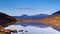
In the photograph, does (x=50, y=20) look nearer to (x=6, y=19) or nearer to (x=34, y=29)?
(x=34, y=29)

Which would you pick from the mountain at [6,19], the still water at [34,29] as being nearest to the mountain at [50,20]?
the still water at [34,29]

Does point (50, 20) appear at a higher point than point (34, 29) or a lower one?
higher

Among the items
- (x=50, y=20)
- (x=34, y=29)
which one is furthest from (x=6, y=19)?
(x=50, y=20)

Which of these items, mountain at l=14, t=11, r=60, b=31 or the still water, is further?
mountain at l=14, t=11, r=60, b=31

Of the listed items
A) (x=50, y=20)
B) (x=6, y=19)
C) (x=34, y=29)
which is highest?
(x=6, y=19)

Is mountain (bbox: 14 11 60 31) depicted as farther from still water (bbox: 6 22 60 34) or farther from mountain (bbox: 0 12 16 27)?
mountain (bbox: 0 12 16 27)

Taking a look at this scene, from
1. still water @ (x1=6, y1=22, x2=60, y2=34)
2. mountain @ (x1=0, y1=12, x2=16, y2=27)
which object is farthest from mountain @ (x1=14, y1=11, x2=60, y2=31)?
mountain @ (x1=0, y1=12, x2=16, y2=27)

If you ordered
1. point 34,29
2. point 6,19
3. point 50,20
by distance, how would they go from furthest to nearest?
point 50,20 → point 6,19 → point 34,29

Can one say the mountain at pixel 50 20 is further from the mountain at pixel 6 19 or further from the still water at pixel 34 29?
the mountain at pixel 6 19

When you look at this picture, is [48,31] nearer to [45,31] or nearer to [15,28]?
[45,31]

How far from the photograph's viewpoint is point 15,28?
599 cm

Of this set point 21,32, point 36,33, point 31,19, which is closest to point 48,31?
point 36,33

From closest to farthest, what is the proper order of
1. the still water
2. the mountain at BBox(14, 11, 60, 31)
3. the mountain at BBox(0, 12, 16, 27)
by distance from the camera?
the still water < the mountain at BBox(0, 12, 16, 27) < the mountain at BBox(14, 11, 60, 31)

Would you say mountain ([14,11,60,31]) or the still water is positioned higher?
mountain ([14,11,60,31])
